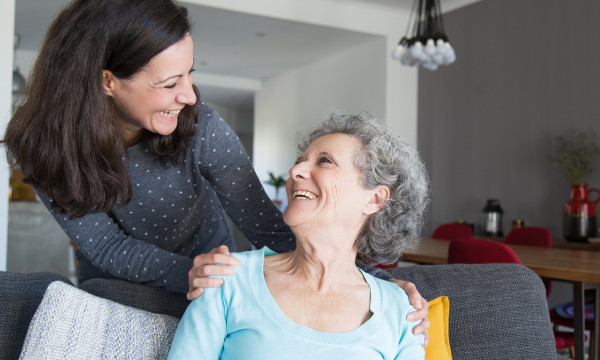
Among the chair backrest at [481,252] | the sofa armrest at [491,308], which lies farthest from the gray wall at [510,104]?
the sofa armrest at [491,308]

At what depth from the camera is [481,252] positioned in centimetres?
268

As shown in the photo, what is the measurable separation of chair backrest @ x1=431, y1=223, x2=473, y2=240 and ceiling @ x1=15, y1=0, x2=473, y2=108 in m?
2.50

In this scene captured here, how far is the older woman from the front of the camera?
121cm

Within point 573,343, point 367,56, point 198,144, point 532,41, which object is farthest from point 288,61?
point 198,144

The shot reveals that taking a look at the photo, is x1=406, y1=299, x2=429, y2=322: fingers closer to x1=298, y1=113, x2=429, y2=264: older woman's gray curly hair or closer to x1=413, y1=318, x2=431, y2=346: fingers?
x1=413, y1=318, x2=431, y2=346: fingers

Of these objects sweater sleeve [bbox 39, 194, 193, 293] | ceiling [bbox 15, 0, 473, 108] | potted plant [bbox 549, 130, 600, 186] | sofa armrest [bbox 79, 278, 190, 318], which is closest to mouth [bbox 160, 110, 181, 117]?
sweater sleeve [bbox 39, 194, 193, 293]

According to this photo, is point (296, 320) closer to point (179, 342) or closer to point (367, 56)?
point (179, 342)

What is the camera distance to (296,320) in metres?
1.26

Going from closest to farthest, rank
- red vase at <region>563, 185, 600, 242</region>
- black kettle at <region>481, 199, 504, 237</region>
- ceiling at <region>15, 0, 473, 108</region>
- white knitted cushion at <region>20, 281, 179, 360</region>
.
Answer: white knitted cushion at <region>20, 281, 179, 360</region>
red vase at <region>563, 185, 600, 242</region>
black kettle at <region>481, 199, 504, 237</region>
ceiling at <region>15, 0, 473, 108</region>

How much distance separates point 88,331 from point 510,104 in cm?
480

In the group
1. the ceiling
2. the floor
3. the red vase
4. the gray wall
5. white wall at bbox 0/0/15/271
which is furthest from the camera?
the ceiling

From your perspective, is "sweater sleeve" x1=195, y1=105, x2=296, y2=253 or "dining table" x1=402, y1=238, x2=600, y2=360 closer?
"sweater sleeve" x1=195, y1=105, x2=296, y2=253

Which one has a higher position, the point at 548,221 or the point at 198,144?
the point at 198,144

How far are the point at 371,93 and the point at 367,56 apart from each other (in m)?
0.45
